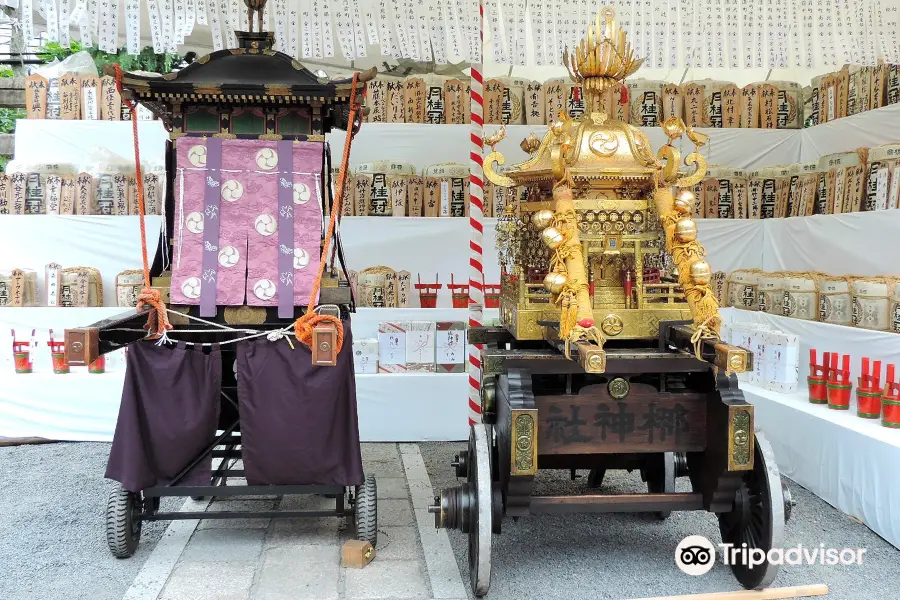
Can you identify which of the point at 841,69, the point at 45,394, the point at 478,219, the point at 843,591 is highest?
the point at 841,69

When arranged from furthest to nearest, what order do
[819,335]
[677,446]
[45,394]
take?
[45,394]
[819,335]
[677,446]

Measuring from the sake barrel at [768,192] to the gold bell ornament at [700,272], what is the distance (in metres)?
3.28

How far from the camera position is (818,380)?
4.02 metres

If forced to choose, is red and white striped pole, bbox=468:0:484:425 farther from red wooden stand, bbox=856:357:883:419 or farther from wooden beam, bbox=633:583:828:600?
red wooden stand, bbox=856:357:883:419

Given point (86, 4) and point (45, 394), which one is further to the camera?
point (45, 394)

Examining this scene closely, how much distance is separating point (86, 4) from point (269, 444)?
117 inches

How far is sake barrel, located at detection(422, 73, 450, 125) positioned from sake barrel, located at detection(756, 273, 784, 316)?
272 cm

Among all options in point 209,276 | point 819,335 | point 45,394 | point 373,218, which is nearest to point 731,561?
point 819,335

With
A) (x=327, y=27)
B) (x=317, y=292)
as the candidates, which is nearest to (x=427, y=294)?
(x=327, y=27)

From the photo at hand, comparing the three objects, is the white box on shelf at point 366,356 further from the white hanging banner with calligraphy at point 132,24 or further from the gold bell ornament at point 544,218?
the gold bell ornament at point 544,218

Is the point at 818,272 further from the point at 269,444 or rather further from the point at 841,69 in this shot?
the point at 269,444

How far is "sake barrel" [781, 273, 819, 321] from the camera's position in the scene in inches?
175

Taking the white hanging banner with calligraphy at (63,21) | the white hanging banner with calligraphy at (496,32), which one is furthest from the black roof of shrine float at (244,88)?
the white hanging banner with calligraphy at (496,32)

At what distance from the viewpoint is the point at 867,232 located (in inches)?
173
